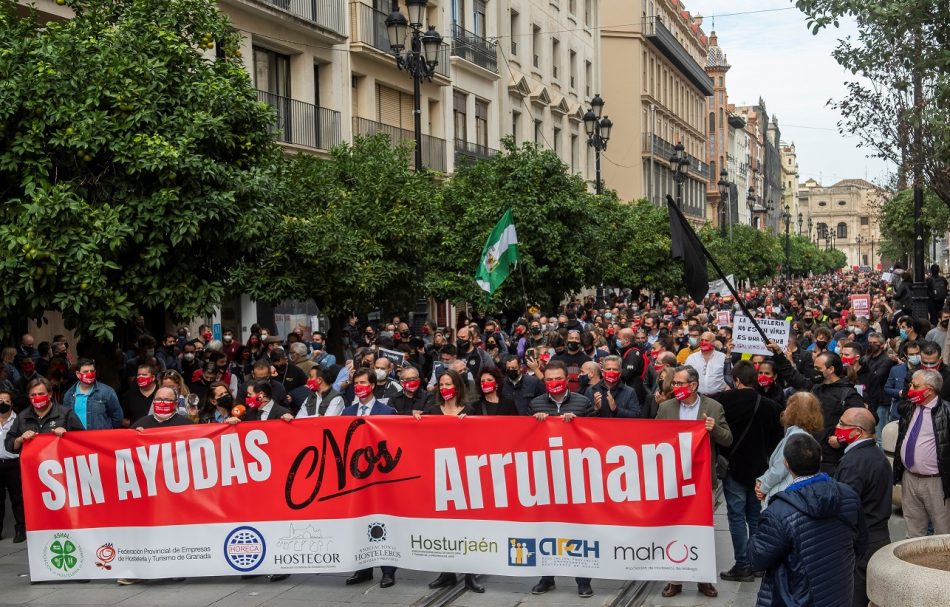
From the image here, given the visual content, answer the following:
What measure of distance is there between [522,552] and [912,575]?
11.8 feet

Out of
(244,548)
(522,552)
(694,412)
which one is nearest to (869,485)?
(694,412)

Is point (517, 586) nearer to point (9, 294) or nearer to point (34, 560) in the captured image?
point (34, 560)

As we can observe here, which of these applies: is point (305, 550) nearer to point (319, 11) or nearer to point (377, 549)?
point (377, 549)

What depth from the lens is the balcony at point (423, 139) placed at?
2841 cm

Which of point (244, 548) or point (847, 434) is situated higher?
point (847, 434)

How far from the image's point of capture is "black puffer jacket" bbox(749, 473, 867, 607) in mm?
5738

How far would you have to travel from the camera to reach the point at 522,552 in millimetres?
8406

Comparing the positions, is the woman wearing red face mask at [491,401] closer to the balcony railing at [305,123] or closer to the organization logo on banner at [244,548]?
the organization logo on banner at [244,548]

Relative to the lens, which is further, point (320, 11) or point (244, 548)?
point (320, 11)

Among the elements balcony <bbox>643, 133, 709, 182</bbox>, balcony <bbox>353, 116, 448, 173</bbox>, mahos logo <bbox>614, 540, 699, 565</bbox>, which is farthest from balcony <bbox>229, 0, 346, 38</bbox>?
balcony <bbox>643, 133, 709, 182</bbox>

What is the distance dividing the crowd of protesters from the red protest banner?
256 mm

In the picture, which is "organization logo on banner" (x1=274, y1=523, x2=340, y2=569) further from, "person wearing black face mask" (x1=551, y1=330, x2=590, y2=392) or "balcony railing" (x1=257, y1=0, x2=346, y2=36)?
"balcony railing" (x1=257, y1=0, x2=346, y2=36)

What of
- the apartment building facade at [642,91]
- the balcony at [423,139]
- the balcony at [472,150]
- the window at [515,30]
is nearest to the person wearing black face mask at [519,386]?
the balcony at [423,139]

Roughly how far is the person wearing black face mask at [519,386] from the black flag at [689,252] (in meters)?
1.81
